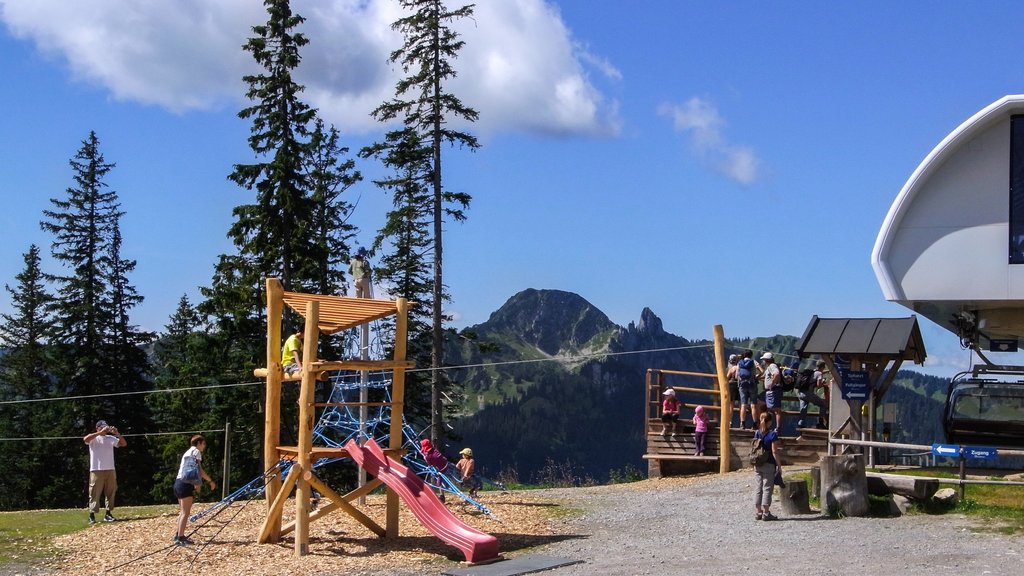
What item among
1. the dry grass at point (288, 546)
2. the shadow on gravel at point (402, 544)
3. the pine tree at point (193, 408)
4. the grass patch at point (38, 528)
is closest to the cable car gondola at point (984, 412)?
the dry grass at point (288, 546)

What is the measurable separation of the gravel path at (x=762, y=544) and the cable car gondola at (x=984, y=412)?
4506mm

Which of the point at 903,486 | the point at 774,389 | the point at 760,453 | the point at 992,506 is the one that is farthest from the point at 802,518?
the point at 774,389

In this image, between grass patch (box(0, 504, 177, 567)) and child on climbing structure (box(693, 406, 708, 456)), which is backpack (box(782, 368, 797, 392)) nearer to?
child on climbing structure (box(693, 406, 708, 456))

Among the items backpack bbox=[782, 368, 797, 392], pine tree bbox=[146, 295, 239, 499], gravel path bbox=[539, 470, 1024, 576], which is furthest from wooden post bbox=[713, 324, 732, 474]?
pine tree bbox=[146, 295, 239, 499]

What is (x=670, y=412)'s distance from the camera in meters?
22.9

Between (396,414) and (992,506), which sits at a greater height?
(396,414)

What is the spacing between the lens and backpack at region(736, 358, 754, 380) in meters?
22.1

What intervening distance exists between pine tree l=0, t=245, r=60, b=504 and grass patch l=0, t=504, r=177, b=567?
88.1 ft

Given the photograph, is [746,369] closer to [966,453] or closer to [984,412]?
A: [984,412]

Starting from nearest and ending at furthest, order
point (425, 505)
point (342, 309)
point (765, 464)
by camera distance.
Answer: point (425, 505) → point (765, 464) → point (342, 309)

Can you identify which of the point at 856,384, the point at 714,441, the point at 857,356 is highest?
the point at 857,356

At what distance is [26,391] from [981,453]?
1652 inches

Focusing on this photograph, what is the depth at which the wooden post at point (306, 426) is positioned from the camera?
1466cm

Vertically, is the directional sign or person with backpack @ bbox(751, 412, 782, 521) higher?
the directional sign
